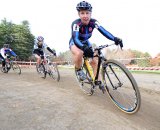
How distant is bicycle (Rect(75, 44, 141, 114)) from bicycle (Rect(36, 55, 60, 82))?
17.9 feet

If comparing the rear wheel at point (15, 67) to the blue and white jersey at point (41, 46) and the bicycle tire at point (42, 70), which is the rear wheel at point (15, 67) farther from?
the blue and white jersey at point (41, 46)

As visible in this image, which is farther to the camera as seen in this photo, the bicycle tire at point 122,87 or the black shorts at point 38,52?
the black shorts at point 38,52

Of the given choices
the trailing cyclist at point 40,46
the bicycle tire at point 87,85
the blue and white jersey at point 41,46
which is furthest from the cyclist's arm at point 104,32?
the blue and white jersey at point 41,46

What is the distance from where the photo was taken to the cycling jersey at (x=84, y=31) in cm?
570

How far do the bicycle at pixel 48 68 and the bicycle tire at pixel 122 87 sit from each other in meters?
5.67

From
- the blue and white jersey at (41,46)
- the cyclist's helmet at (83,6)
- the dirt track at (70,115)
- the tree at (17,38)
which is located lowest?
the dirt track at (70,115)

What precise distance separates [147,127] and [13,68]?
1311 centimetres

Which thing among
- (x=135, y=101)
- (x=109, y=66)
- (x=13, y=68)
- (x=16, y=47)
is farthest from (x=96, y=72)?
(x=16, y=47)

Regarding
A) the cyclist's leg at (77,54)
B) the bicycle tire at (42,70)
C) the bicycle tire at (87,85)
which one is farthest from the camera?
the bicycle tire at (42,70)

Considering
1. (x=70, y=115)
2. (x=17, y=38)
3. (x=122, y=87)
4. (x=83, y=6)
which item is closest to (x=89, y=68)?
(x=122, y=87)

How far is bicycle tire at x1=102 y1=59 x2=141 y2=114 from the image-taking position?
15.4ft

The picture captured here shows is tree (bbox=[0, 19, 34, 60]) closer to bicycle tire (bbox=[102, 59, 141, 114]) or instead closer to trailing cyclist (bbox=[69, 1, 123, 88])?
trailing cyclist (bbox=[69, 1, 123, 88])

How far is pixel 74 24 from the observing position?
5.93m

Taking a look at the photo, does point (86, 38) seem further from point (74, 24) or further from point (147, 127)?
point (147, 127)
